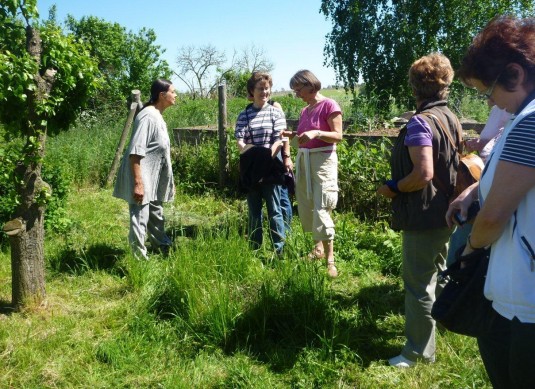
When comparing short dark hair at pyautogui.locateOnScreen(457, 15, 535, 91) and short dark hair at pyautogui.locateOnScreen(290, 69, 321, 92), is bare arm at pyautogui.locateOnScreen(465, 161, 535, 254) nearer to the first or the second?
short dark hair at pyautogui.locateOnScreen(457, 15, 535, 91)

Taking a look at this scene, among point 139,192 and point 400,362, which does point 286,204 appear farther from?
point 400,362

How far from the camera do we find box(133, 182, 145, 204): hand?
464 centimetres

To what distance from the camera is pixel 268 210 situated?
5.04 meters

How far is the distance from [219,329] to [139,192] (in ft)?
5.84

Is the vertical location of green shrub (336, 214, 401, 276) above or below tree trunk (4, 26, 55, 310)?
below

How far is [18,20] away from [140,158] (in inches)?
57.8

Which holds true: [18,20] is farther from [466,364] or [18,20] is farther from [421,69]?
[466,364]

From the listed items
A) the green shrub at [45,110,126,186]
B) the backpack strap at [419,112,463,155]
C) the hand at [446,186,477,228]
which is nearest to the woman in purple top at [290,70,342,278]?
the backpack strap at [419,112,463,155]

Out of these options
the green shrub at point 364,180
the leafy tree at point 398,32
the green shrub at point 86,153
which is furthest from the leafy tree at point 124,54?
the green shrub at point 364,180

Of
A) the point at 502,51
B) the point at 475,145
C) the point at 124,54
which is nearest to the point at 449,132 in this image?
the point at 475,145

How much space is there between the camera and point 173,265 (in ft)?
12.6

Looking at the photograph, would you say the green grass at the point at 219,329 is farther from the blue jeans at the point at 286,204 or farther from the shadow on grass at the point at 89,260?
the blue jeans at the point at 286,204

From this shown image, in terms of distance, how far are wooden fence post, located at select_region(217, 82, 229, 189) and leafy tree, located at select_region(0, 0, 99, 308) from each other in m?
3.50

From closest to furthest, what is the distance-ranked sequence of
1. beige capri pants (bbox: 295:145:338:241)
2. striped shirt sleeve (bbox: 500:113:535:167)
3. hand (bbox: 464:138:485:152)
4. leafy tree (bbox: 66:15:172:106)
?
1. striped shirt sleeve (bbox: 500:113:535:167)
2. hand (bbox: 464:138:485:152)
3. beige capri pants (bbox: 295:145:338:241)
4. leafy tree (bbox: 66:15:172:106)
